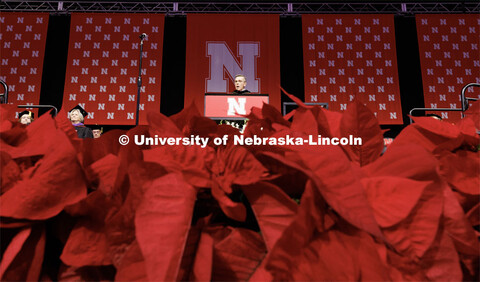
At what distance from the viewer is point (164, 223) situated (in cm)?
13

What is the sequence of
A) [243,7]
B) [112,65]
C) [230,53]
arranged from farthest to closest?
[243,7], [230,53], [112,65]

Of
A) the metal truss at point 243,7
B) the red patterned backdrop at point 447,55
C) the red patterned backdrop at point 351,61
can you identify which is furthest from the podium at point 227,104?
the red patterned backdrop at point 447,55

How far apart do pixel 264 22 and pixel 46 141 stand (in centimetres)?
489

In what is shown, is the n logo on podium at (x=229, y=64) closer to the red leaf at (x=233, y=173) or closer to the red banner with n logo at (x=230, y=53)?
the red banner with n logo at (x=230, y=53)

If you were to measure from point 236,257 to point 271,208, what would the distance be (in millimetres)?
31

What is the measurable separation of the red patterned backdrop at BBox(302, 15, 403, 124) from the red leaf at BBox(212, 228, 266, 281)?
14.4 feet

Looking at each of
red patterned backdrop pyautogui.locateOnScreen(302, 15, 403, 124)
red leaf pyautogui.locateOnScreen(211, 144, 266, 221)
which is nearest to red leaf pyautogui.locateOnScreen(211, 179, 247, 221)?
red leaf pyautogui.locateOnScreen(211, 144, 266, 221)

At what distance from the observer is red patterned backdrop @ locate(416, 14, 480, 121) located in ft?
14.5

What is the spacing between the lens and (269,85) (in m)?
4.52

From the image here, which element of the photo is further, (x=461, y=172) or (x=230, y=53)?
(x=230, y=53)

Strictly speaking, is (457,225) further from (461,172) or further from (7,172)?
(7,172)

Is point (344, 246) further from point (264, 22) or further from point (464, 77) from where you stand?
point (464, 77)

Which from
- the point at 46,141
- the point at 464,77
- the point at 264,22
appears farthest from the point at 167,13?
the point at 46,141

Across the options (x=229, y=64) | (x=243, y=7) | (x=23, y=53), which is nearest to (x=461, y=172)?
(x=229, y=64)
